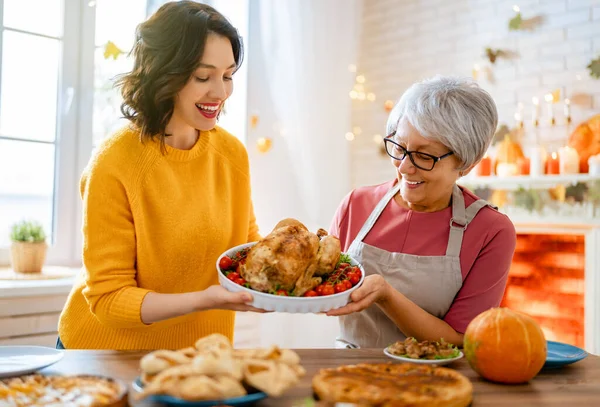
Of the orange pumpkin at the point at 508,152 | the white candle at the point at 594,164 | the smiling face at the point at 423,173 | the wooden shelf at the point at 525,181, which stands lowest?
the smiling face at the point at 423,173

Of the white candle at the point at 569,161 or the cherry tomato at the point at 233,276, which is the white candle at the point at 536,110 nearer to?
the white candle at the point at 569,161

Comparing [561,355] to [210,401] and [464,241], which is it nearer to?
[464,241]

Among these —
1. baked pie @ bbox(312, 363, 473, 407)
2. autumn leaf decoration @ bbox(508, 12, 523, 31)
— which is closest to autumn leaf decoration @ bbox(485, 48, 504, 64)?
autumn leaf decoration @ bbox(508, 12, 523, 31)

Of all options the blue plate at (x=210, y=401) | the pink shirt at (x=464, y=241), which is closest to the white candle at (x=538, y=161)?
the pink shirt at (x=464, y=241)

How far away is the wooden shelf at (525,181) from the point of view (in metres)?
3.55

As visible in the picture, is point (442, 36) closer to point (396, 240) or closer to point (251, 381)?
point (396, 240)

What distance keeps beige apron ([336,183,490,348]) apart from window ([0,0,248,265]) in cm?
209

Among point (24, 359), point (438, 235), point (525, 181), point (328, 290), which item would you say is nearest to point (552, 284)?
point (525, 181)

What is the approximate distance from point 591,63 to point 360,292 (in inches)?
105

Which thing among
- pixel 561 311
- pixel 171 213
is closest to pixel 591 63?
pixel 561 311

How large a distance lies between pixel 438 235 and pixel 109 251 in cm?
98

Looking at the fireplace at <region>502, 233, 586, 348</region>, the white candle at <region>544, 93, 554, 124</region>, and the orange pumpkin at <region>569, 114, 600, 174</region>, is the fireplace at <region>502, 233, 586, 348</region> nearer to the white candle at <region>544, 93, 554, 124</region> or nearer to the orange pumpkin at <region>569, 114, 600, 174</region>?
the orange pumpkin at <region>569, 114, 600, 174</region>

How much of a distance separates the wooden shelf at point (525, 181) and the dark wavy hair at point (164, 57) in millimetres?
2430

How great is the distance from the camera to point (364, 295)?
161 cm
